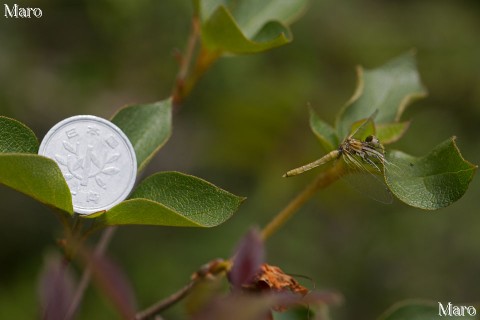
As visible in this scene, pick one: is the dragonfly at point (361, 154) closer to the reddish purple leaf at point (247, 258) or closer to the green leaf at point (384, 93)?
the green leaf at point (384, 93)

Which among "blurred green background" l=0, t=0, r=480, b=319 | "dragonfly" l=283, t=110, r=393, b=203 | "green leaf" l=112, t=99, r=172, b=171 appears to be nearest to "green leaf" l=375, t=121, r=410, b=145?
"dragonfly" l=283, t=110, r=393, b=203

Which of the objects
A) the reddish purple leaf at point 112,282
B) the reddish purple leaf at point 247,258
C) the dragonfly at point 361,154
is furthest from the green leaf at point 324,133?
the reddish purple leaf at point 112,282

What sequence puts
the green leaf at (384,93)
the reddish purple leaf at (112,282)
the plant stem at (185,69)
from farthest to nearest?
the plant stem at (185,69), the green leaf at (384,93), the reddish purple leaf at (112,282)

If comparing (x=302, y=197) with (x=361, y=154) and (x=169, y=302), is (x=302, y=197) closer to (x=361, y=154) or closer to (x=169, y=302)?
(x=361, y=154)

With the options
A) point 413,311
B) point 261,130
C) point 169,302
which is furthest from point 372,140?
point 261,130

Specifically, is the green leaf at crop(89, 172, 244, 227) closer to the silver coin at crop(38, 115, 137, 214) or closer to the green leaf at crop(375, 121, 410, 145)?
the silver coin at crop(38, 115, 137, 214)

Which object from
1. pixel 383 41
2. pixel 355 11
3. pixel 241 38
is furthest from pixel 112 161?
pixel 355 11

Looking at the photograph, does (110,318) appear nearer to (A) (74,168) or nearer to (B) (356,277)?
(B) (356,277)
